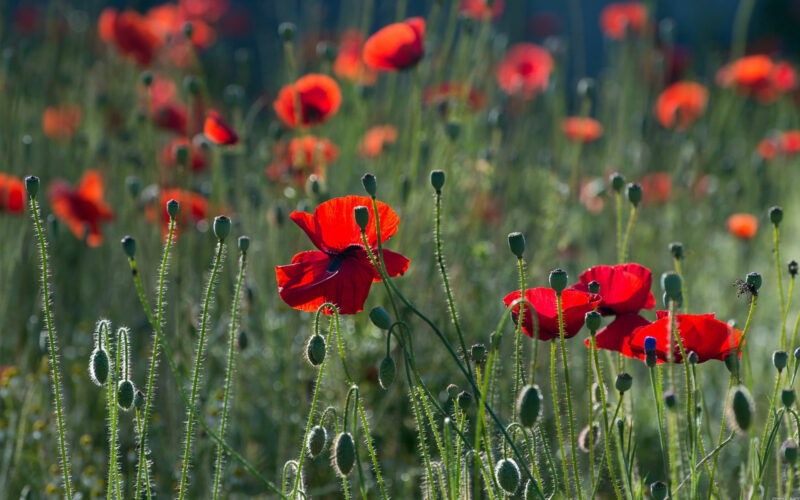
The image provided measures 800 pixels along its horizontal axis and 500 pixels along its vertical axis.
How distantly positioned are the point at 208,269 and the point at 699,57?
4079 mm

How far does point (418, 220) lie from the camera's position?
9.01 ft

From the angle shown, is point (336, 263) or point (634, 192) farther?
point (634, 192)

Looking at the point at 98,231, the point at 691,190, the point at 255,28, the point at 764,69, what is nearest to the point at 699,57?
the point at 764,69

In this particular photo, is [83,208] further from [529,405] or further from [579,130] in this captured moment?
[529,405]

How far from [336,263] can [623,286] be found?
0.44 meters

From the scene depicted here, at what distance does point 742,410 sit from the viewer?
3.67ft

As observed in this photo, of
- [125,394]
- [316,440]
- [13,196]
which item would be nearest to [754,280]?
[316,440]

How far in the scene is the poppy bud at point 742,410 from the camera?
3.65 ft

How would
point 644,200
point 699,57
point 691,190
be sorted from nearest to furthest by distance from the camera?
point 691,190, point 644,200, point 699,57

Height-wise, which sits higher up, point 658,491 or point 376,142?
point 376,142

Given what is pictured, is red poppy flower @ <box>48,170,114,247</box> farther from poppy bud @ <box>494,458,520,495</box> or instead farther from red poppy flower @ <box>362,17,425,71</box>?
poppy bud @ <box>494,458,520,495</box>

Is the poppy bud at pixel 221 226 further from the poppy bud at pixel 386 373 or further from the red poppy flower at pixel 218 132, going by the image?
the red poppy flower at pixel 218 132

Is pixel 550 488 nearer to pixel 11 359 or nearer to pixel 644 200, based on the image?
pixel 11 359

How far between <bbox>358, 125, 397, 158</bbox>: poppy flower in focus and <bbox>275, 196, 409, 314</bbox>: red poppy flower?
1.65m
